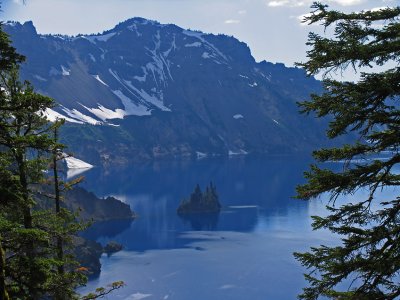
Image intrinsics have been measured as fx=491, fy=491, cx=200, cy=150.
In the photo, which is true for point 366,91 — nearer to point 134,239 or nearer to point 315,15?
point 315,15

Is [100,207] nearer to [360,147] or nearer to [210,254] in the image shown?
[210,254]

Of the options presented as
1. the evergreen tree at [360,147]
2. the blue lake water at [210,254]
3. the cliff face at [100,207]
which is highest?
the evergreen tree at [360,147]

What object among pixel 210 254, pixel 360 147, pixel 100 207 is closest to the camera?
pixel 360 147

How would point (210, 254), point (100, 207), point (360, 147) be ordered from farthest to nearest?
point (100, 207) < point (210, 254) < point (360, 147)

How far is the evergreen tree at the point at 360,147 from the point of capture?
10.9 metres

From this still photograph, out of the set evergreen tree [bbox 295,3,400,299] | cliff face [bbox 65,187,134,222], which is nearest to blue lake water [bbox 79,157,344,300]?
cliff face [bbox 65,187,134,222]

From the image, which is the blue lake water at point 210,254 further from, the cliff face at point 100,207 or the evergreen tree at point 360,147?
the evergreen tree at point 360,147

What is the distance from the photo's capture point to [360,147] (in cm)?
1170

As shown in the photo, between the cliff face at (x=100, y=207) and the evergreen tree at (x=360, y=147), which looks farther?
the cliff face at (x=100, y=207)

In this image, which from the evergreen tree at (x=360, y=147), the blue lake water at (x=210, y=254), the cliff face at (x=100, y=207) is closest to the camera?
the evergreen tree at (x=360, y=147)

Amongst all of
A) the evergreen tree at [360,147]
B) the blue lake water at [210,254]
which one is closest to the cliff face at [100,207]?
the blue lake water at [210,254]

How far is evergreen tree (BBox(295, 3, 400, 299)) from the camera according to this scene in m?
10.9

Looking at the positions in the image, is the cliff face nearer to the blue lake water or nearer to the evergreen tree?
the blue lake water

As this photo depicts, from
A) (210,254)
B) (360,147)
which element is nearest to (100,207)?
(210,254)
